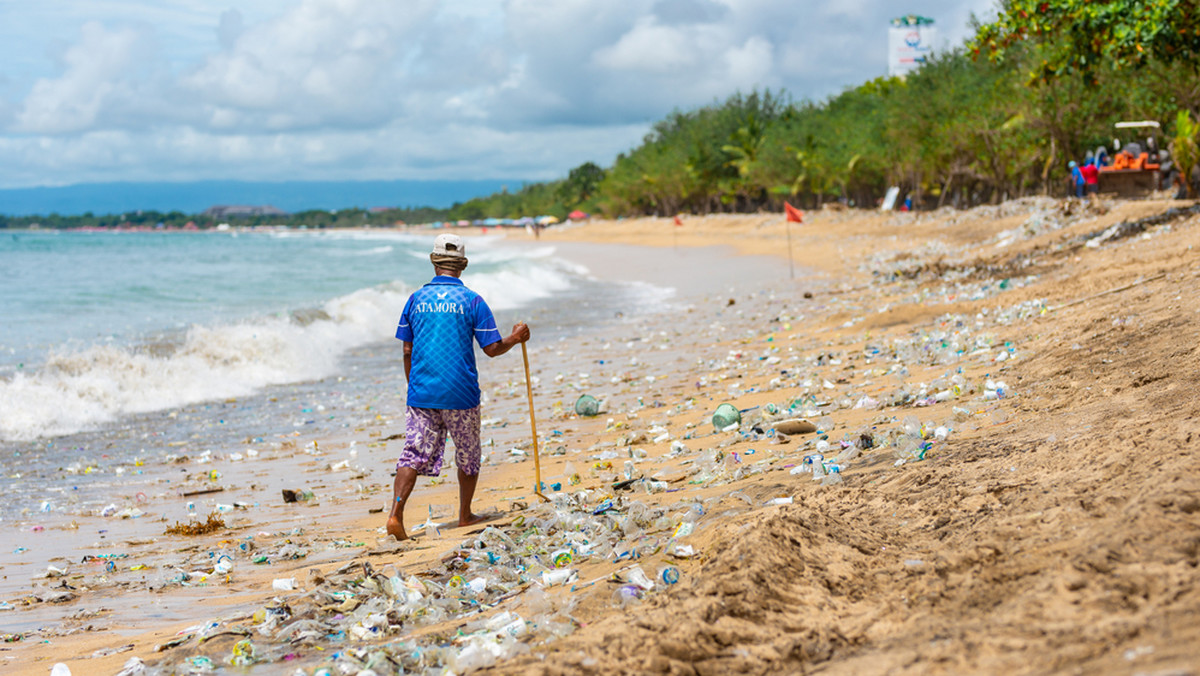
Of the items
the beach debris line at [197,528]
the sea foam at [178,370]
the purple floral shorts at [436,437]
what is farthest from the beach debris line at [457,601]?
the sea foam at [178,370]

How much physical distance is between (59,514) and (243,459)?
1757 millimetres

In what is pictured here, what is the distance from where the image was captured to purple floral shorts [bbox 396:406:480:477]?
206 inches

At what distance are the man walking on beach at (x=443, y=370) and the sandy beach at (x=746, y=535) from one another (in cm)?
42

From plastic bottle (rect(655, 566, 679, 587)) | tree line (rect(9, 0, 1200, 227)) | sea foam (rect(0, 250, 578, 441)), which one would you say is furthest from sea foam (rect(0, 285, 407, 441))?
tree line (rect(9, 0, 1200, 227))

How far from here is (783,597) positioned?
125 inches

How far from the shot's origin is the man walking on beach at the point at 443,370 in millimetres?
5188

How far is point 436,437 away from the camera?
528 cm

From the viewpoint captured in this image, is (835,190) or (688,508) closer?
(688,508)

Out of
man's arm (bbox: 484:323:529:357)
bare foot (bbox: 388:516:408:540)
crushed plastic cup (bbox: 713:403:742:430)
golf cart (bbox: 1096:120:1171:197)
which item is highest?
golf cart (bbox: 1096:120:1171:197)

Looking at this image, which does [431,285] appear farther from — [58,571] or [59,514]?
[59,514]

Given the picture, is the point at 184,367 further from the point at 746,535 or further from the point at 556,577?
the point at 746,535

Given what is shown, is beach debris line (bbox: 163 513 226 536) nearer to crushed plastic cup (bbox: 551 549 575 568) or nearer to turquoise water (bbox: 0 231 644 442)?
crushed plastic cup (bbox: 551 549 575 568)

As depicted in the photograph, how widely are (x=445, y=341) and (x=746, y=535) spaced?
93.4 inches

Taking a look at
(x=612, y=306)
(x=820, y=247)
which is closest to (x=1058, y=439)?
(x=612, y=306)
